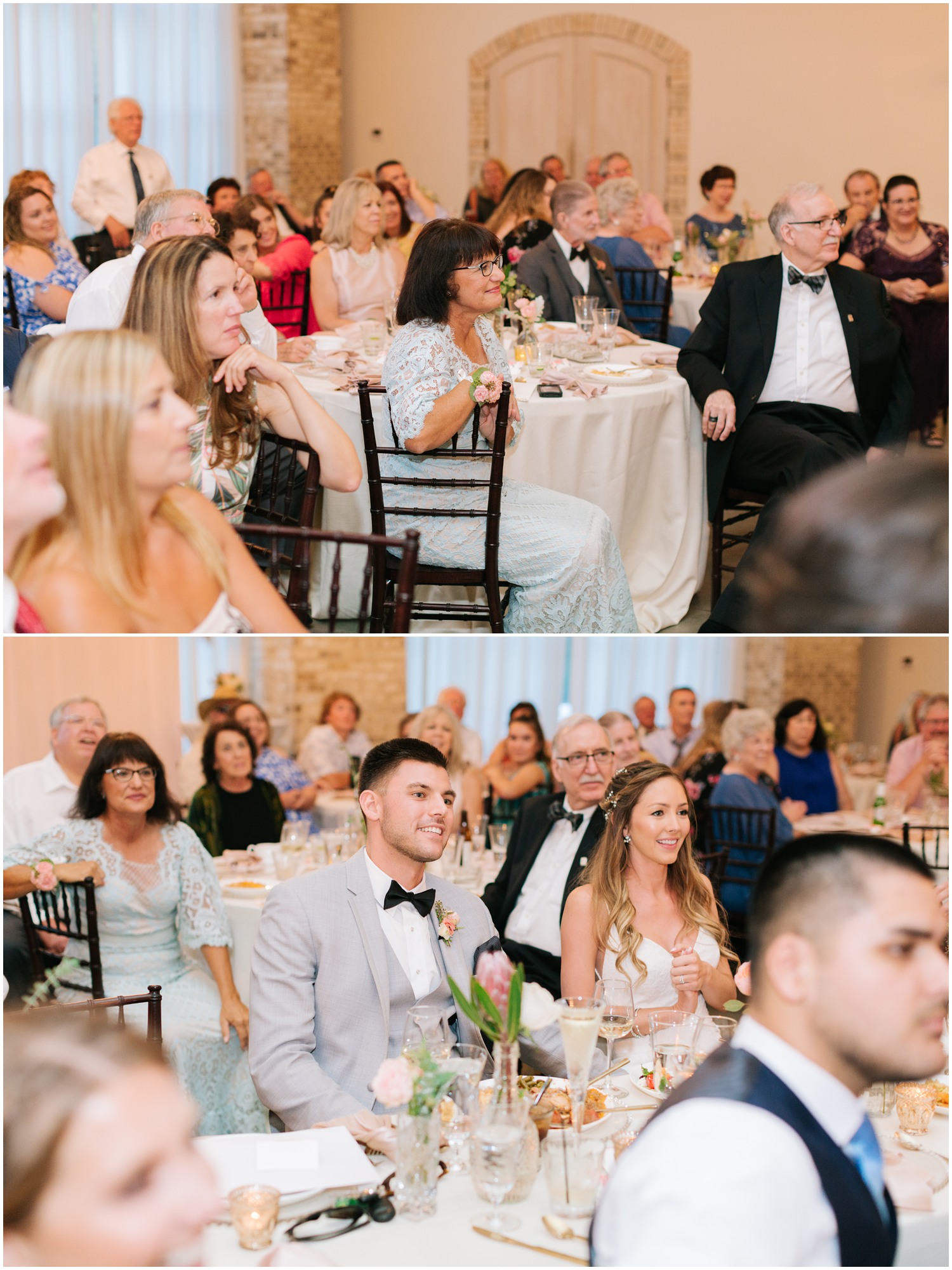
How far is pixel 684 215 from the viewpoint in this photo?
38.0ft

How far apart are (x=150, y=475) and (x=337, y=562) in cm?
70

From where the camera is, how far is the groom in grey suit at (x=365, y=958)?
2297mm

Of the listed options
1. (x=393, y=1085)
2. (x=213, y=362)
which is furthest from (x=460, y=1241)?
(x=213, y=362)

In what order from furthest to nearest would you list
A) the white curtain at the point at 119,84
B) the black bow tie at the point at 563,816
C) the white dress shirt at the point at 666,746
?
1. the white curtain at the point at 119,84
2. the white dress shirt at the point at 666,746
3. the black bow tie at the point at 563,816

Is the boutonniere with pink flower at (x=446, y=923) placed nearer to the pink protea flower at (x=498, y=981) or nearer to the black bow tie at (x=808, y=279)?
the pink protea flower at (x=498, y=981)

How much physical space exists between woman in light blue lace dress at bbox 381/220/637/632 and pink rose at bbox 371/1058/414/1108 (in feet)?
6.48

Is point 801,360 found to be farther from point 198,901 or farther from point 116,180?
point 116,180

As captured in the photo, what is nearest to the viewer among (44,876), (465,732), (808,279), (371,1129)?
(371,1129)

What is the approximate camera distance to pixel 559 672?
31.9 ft

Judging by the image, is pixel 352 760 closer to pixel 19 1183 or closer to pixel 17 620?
pixel 17 620

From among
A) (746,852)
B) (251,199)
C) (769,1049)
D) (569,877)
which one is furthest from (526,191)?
(769,1049)

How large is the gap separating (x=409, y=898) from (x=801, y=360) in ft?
7.94

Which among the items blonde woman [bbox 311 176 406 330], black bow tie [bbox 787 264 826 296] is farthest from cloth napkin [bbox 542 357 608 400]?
blonde woman [bbox 311 176 406 330]

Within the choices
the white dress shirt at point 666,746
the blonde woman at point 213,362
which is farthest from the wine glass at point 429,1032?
the white dress shirt at point 666,746
